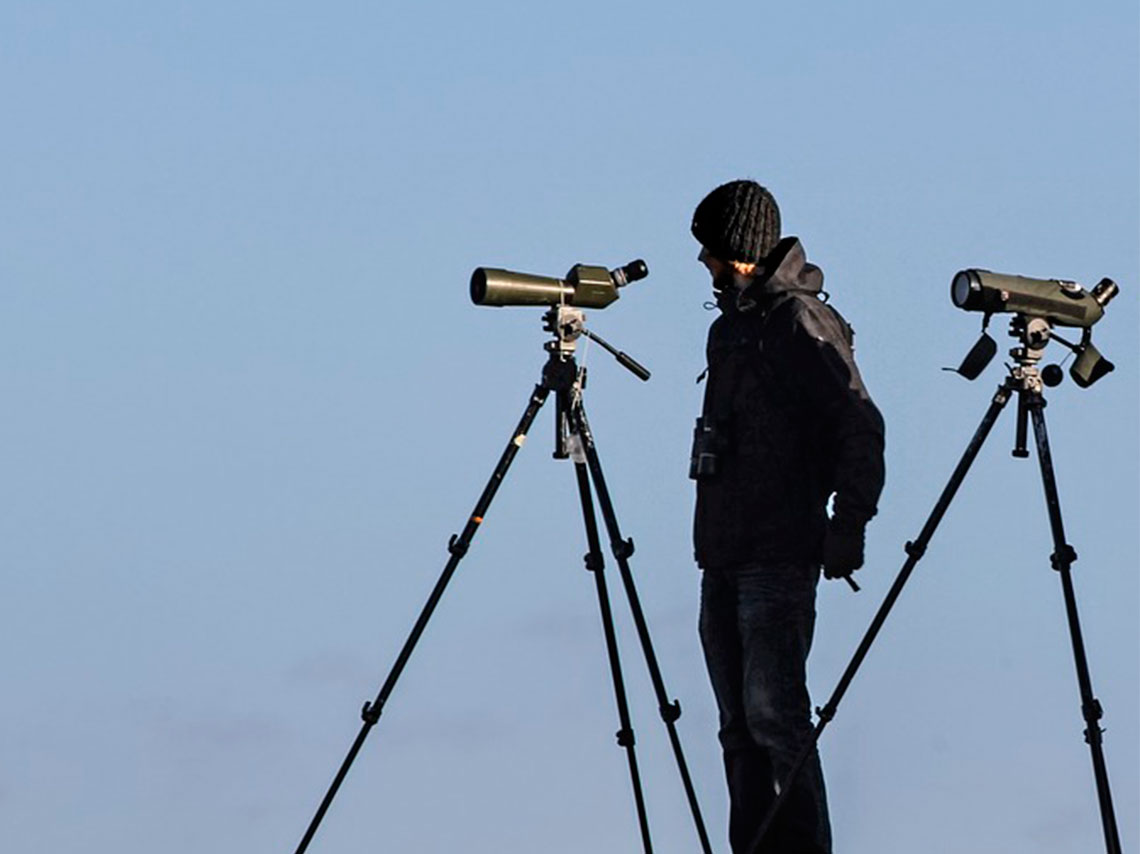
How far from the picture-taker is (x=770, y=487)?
10.8 m

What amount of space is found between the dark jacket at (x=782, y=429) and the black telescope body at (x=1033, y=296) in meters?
0.58

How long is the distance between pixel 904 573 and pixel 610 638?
164cm

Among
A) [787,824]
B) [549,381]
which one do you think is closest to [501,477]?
[549,381]

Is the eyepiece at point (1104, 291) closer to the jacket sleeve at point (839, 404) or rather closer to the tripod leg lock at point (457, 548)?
A: the jacket sleeve at point (839, 404)

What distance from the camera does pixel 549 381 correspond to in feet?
37.3

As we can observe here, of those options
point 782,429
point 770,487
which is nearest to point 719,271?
point 782,429

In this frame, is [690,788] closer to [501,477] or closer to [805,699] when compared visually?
[805,699]

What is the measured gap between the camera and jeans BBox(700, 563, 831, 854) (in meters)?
10.6

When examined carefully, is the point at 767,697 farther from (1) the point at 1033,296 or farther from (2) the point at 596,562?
(1) the point at 1033,296

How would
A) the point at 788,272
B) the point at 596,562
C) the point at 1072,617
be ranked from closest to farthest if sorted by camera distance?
the point at 1072,617 < the point at 788,272 < the point at 596,562

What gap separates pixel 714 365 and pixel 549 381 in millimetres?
695

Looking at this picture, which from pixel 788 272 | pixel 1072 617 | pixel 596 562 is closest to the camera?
pixel 1072 617

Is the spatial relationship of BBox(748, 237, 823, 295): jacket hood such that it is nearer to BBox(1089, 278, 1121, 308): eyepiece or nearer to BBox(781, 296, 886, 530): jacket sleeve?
BBox(781, 296, 886, 530): jacket sleeve

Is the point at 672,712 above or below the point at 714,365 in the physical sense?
below
